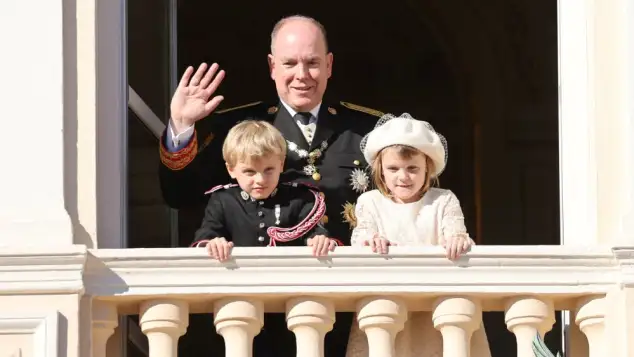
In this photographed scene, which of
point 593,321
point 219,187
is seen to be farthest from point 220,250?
point 593,321

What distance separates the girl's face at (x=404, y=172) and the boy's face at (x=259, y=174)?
0.40m

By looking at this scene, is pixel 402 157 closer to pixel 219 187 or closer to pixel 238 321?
pixel 219 187

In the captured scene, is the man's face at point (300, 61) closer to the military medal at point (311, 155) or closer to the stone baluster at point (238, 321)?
the military medal at point (311, 155)

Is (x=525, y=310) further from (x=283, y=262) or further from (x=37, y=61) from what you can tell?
(x=37, y=61)

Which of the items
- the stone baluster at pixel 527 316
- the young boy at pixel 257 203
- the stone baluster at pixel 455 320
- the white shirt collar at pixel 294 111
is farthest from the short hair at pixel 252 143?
the stone baluster at pixel 527 316

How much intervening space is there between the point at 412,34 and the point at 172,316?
6224mm

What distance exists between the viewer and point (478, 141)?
46.2 feet

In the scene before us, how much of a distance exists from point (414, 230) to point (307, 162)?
65cm

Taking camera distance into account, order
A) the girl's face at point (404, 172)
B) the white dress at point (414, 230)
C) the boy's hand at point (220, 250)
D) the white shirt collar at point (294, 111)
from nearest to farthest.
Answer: the boy's hand at point (220, 250), the white dress at point (414, 230), the girl's face at point (404, 172), the white shirt collar at point (294, 111)

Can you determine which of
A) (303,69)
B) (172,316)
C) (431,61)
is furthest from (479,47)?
(172,316)

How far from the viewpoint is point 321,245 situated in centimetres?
831

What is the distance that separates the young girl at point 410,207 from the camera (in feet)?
28.1

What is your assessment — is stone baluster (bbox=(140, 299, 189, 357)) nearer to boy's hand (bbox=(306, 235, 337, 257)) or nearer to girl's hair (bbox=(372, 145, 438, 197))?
boy's hand (bbox=(306, 235, 337, 257))

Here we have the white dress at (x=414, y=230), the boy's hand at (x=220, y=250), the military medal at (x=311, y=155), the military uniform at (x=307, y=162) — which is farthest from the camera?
the military medal at (x=311, y=155)
